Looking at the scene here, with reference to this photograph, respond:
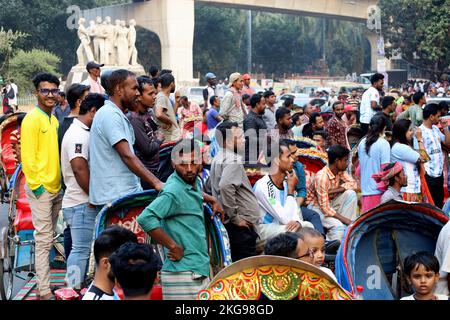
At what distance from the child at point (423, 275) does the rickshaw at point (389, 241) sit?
756 mm

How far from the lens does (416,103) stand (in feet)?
43.7

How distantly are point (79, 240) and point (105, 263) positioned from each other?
1851mm

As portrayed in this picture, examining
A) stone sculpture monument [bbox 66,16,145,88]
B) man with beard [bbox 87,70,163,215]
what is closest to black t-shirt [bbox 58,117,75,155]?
man with beard [bbox 87,70,163,215]

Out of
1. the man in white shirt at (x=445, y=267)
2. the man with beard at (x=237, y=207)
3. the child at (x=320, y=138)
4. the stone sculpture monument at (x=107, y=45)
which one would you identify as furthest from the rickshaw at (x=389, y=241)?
the stone sculpture monument at (x=107, y=45)

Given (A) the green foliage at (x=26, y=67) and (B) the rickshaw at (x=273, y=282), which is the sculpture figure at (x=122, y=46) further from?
(B) the rickshaw at (x=273, y=282)

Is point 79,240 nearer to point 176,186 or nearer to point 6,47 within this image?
point 176,186

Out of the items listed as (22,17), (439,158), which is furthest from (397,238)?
(22,17)

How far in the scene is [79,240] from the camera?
6828mm

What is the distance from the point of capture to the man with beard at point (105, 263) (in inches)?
191

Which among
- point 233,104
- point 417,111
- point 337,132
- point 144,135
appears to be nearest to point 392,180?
point 144,135

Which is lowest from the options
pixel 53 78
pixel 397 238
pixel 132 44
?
pixel 397 238

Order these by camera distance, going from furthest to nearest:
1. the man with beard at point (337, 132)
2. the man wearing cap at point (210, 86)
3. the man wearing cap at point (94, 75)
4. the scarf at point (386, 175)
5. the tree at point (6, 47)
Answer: the tree at point (6, 47), the man wearing cap at point (210, 86), the man with beard at point (337, 132), the man wearing cap at point (94, 75), the scarf at point (386, 175)

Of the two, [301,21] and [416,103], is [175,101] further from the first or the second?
[301,21]
